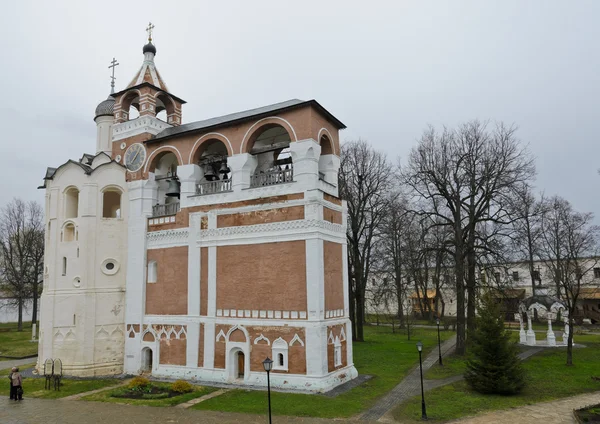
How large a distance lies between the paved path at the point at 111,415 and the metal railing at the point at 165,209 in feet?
29.2

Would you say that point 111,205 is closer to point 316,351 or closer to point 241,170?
point 241,170

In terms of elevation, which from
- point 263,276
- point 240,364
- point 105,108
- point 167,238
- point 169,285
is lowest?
point 240,364

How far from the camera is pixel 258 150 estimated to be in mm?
19125

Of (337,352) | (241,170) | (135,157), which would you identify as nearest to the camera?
(337,352)

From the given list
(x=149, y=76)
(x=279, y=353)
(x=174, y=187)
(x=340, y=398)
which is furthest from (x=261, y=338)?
(x=149, y=76)

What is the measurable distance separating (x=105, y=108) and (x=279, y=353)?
1775 centimetres

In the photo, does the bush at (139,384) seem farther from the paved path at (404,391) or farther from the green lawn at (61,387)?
the paved path at (404,391)

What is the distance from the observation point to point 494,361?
1563 cm

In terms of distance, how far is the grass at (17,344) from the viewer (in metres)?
26.8

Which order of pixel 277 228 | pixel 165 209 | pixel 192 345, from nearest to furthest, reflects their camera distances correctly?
1. pixel 277 228
2. pixel 192 345
3. pixel 165 209

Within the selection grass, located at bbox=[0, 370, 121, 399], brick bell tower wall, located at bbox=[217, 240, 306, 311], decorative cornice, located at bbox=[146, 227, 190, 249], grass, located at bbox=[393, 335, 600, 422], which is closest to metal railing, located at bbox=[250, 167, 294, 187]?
brick bell tower wall, located at bbox=[217, 240, 306, 311]

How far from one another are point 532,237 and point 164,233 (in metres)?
22.5

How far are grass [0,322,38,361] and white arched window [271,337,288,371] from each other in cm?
1837

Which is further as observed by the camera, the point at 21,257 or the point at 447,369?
the point at 21,257
